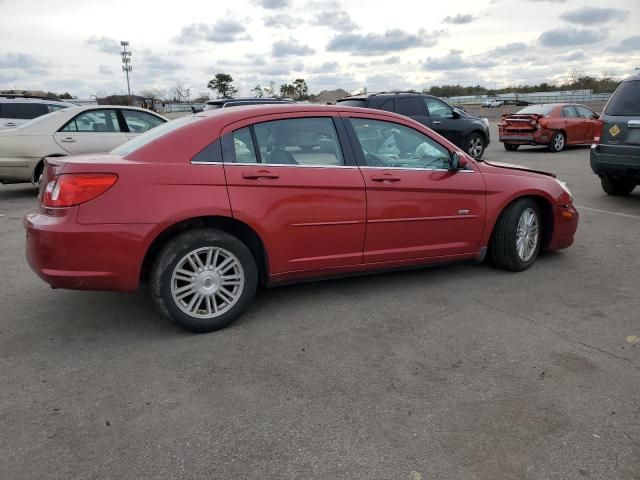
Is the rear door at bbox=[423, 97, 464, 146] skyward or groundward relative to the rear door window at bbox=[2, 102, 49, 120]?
groundward

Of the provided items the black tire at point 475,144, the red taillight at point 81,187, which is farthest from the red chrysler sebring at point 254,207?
the black tire at point 475,144

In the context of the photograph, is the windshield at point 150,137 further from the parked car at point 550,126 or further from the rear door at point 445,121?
the parked car at point 550,126

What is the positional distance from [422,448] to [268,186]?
205cm

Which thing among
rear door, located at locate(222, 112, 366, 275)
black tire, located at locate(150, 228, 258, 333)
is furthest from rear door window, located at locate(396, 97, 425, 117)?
black tire, located at locate(150, 228, 258, 333)

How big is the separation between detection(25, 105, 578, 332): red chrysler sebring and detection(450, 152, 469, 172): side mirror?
1 centimetres

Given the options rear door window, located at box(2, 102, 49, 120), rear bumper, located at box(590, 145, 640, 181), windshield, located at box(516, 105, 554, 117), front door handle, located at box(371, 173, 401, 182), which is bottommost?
rear bumper, located at box(590, 145, 640, 181)

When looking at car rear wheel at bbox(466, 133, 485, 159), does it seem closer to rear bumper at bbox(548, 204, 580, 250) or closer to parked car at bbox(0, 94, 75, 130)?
rear bumper at bbox(548, 204, 580, 250)

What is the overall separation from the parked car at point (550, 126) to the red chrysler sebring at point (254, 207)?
1213 cm

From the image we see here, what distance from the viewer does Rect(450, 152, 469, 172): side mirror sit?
179 inches

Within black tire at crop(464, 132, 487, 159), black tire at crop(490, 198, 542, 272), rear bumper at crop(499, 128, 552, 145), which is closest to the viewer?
black tire at crop(490, 198, 542, 272)

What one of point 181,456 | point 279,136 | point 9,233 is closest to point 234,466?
point 181,456

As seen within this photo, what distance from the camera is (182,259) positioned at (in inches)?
141

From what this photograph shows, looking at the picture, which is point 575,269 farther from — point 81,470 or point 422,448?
point 81,470

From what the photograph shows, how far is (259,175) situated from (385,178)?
1.05m
